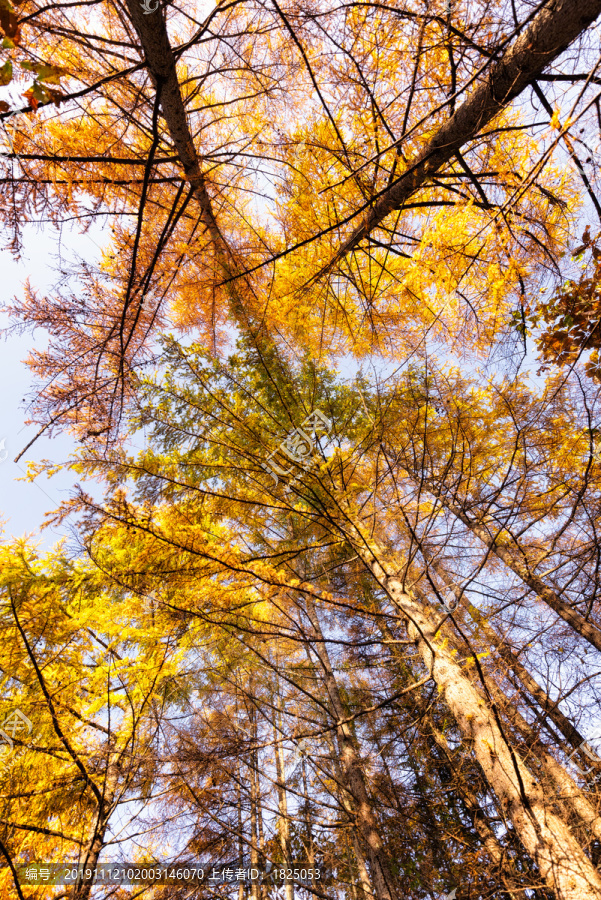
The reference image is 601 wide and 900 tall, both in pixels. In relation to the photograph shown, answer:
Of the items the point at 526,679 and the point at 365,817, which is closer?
the point at 365,817

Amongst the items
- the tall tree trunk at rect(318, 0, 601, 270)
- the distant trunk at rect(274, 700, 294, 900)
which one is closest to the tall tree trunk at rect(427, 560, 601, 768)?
the distant trunk at rect(274, 700, 294, 900)

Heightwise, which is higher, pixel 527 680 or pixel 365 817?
pixel 365 817

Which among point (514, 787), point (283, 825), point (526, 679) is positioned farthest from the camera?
point (283, 825)

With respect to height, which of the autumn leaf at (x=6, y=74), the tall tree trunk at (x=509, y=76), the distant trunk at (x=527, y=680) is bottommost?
the distant trunk at (x=527, y=680)

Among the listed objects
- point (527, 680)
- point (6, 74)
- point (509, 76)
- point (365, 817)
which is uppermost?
point (509, 76)

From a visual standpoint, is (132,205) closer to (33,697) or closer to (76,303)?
(76,303)

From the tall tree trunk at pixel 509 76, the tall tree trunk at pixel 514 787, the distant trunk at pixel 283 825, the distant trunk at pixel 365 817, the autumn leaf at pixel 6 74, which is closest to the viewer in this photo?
the autumn leaf at pixel 6 74

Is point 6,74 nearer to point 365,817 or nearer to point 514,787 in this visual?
point 514,787

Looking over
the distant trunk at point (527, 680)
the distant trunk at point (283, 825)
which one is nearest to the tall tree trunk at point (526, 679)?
the distant trunk at point (527, 680)

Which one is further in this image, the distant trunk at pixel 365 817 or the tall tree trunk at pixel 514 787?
the distant trunk at pixel 365 817

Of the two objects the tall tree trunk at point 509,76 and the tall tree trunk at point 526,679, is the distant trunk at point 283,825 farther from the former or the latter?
the tall tree trunk at point 509,76

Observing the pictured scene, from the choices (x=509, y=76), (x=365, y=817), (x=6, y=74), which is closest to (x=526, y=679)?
(x=365, y=817)

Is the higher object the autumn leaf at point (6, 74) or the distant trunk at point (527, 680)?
the autumn leaf at point (6, 74)

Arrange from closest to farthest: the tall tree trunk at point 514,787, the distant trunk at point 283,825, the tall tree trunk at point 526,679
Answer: the tall tree trunk at point 514,787
the tall tree trunk at point 526,679
the distant trunk at point 283,825
